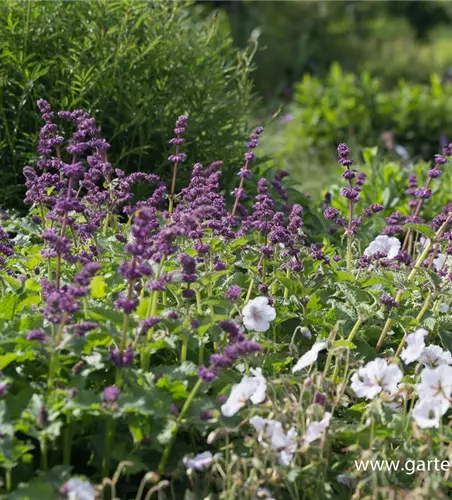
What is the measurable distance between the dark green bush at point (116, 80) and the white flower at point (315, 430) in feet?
7.16

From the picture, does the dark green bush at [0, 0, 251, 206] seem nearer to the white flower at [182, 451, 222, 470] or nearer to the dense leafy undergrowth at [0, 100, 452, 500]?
the dense leafy undergrowth at [0, 100, 452, 500]

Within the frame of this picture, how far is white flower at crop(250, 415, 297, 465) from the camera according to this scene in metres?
2.32

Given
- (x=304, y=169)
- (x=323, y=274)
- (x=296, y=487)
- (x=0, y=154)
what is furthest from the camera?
(x=304, y=169)

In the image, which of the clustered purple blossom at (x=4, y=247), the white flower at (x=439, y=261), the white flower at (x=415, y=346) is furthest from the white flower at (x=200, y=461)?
the white flower at (x=439, y=261)

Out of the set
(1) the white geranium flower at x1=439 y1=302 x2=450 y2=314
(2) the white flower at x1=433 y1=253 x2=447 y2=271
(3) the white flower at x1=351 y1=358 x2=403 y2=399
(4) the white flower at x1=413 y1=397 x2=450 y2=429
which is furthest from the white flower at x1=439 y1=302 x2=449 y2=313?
(4) the white flower at x1=413 y1=397 x2=450 y2=429

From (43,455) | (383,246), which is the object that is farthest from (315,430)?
(383,246)

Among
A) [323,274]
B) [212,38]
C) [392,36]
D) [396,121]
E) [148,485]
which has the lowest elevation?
[392,36]

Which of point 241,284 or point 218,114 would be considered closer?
point 241,284

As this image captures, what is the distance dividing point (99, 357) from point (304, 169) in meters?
5.51

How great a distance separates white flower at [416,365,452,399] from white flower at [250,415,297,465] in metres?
0.37

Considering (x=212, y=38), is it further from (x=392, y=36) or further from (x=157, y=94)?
(x=392, y=36)

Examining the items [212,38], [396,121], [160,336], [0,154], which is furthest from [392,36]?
[160,336]

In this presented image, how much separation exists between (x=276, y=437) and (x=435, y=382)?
46cm

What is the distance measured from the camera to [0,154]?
4301 mm
